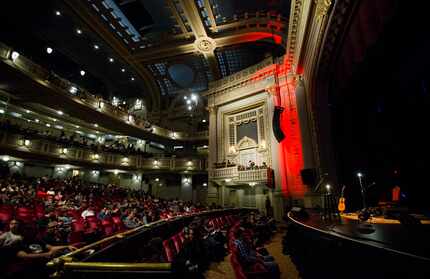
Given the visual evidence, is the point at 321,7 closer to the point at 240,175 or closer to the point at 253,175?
the point at 253,175

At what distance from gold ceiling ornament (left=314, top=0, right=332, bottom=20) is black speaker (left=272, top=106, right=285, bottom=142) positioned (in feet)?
17.9

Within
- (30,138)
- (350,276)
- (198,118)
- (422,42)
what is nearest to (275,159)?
(422,42)

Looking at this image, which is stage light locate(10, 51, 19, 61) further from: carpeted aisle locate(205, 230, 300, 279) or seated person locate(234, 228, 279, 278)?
seated person locate(234, 228, 279, 278)

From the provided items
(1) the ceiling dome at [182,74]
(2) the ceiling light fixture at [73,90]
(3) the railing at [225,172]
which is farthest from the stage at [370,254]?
(1) the ceiling dome at [182,74]

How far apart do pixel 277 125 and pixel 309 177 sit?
3.58 meters

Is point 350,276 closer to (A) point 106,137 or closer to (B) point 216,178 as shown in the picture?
(B) point 216,178

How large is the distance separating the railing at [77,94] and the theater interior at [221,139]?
0.10m

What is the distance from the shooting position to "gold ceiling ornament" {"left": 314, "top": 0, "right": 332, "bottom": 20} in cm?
637

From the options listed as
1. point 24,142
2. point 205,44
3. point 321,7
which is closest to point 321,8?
point 321,7

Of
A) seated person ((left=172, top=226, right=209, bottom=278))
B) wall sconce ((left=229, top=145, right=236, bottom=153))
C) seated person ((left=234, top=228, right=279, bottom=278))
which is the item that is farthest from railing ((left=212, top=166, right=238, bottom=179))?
seated person ((left=234, top=228, right=279, bottom=278))

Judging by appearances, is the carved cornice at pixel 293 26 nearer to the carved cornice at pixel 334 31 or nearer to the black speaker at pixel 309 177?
the carved cornice at pixel 334 31

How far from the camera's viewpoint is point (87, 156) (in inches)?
616

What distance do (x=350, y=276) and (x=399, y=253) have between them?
2.53 ft

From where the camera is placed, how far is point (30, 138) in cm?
1266
